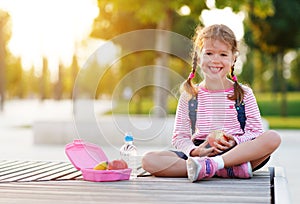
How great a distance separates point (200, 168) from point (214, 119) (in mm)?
463

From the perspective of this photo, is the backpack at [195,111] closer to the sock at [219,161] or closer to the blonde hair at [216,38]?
the blonde hair at [216,38]

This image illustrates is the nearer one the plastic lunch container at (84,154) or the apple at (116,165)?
the apple at (116,165)

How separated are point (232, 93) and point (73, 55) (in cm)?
2152

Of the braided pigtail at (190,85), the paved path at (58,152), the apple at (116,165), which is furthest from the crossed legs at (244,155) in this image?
the paved path at (58,152)

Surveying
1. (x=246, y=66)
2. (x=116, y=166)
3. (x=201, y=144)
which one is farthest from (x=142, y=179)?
(x=246, y=66)

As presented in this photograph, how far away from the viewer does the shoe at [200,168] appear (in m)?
4.04

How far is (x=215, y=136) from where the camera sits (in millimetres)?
4316

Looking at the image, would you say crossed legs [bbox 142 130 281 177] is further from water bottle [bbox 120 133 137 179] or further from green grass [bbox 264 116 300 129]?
green grass [bbox 264 116 300 129]

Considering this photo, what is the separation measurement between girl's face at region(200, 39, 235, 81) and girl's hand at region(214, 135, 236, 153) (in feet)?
1.41

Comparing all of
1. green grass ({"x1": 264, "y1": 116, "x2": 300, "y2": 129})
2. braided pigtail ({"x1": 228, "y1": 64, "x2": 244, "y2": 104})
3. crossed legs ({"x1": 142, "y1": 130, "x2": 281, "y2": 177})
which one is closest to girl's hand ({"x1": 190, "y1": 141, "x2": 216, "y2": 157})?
crossed legs ({"x1": 142, "y1": 130, "x2": 281, "y2": 177})

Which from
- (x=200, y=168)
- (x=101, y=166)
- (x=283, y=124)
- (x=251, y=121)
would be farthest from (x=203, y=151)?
(x=283, y=124)

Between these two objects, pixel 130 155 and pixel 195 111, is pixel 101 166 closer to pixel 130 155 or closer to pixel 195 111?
pixel 130 155

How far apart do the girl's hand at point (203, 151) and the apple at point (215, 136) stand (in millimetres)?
37

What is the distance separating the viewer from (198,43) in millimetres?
4496
